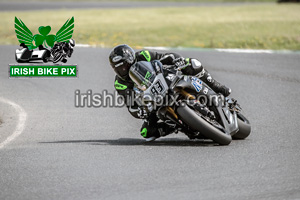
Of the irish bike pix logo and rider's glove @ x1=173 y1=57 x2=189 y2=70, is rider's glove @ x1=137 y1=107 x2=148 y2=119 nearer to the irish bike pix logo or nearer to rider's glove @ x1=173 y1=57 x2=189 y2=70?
rider's glove @ x1=173 y1=57 x2=189 y2=70

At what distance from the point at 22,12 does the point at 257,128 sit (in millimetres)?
25720

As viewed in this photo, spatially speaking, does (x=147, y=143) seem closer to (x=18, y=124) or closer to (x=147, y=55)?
(x=147, y=55)

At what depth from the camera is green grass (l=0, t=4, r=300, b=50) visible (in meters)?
19.2

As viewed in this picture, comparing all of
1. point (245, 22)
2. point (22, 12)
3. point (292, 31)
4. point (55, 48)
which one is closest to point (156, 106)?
point (55, 48)

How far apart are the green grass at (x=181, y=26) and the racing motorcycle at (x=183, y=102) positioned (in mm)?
10408

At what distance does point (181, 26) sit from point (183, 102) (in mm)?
17057

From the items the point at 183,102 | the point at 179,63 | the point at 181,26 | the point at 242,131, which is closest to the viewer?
the point at 183,102

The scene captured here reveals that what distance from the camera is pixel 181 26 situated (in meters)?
24.0

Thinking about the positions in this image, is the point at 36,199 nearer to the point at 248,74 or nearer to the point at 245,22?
the point at 248,74

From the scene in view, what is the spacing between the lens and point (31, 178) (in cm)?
636

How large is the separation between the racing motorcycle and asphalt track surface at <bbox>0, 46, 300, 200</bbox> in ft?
0.85

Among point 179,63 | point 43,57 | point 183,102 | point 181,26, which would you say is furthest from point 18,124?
point 181,26

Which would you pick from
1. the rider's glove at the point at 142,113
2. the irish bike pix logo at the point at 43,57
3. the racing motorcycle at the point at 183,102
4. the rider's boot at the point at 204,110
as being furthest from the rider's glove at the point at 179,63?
the irish bike pix logo at the point at 43,57

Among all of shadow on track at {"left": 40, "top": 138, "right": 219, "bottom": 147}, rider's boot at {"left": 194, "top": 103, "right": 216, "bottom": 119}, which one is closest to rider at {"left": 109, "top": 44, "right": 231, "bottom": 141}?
shadow on track at {"left": 40, "top": 138, "right": 219, "bottom": 147}
